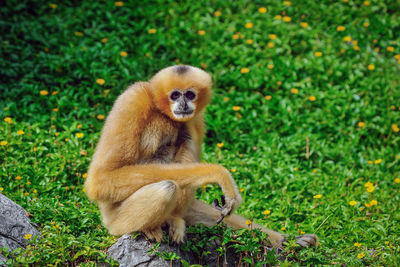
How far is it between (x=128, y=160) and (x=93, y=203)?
54.5 inches

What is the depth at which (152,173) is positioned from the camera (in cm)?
440

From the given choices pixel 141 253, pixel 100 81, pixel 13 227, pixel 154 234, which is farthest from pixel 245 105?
pixel 13 227

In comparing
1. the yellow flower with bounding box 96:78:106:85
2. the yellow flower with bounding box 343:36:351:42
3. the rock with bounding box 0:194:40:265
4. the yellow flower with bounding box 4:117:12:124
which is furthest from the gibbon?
the yellow flower with bounding box 343:36:351:42

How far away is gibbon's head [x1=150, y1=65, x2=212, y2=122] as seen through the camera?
4.75 m

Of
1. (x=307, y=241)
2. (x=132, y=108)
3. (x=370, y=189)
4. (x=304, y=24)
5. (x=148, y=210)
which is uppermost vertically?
(x=132, y=108)

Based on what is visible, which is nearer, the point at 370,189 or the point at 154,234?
the point at 154,234

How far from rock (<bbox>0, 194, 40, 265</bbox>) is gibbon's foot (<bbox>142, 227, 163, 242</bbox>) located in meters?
0.99

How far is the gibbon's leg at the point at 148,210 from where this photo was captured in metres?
4.18

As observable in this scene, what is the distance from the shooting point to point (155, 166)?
14.7 ft

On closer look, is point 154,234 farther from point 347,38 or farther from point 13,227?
point 347,38

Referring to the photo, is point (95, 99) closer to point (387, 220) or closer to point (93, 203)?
point (93, 203)

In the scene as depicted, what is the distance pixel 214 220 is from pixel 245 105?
2.99 metres

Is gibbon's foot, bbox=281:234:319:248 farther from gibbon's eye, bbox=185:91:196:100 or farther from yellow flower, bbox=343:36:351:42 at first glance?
yellow flower, bbox=343:36:351:42

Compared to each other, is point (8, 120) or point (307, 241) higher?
point (8, 120)
